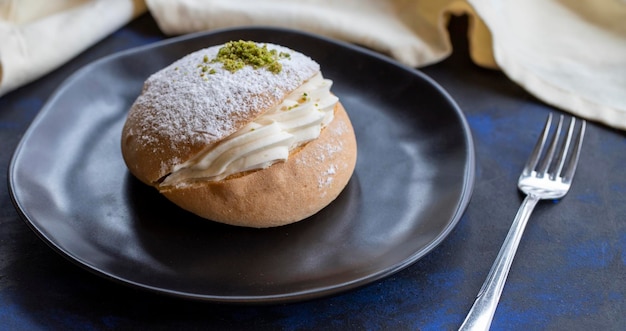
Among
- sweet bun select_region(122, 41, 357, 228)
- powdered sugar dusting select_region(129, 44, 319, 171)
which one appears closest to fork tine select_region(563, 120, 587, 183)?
sweet bun select_region(122, 41, 357, 228)

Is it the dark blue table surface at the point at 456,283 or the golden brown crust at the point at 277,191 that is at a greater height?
the golden brown crust at the point at 277,191

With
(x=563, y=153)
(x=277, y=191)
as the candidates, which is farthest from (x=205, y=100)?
(x=563, y=153)

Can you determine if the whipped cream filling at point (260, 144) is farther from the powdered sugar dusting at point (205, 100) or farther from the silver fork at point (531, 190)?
the silver fork at point (531, 190)

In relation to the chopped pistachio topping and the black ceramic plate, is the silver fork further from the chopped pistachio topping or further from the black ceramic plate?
the chopped pistachio topping

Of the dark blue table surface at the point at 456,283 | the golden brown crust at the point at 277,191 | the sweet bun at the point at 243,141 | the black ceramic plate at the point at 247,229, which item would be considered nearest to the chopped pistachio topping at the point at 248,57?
the sweet bun at the point at 243,141

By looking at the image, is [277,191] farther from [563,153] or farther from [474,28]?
[474,28]
